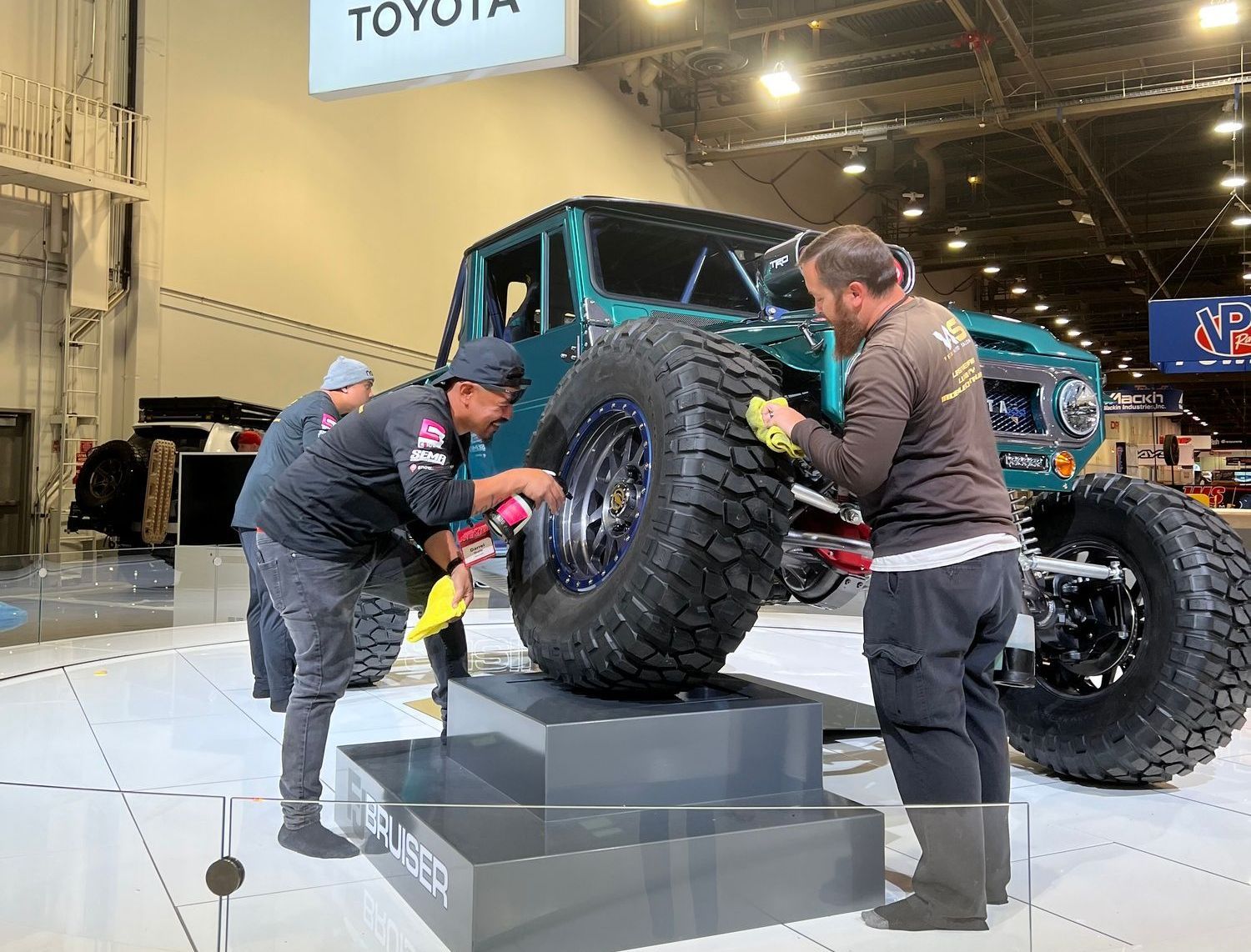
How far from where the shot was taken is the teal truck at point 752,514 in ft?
8.77

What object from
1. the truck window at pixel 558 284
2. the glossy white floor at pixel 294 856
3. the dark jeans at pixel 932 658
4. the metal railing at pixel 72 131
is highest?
the metal railing at pixel 72 131

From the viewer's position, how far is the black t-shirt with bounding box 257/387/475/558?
2919 millimetres

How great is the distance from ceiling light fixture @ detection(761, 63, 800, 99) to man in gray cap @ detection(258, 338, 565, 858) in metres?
9.95

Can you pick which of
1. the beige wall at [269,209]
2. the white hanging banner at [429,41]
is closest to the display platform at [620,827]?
the white hanging banner at [429,41]

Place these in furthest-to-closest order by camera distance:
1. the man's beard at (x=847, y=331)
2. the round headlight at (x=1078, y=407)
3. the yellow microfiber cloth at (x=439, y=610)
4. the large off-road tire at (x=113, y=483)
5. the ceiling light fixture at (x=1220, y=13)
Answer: the ceiling light fixture at (x=1220, y=13)
the large off-road tire at (x=113, y=483)
the round headlight at (x=1078, y=407)
the yellow microfiber cloth at (x=439, y=610)
the man's beard at (x=847, y=331)

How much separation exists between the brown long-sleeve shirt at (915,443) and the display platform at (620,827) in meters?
0.67

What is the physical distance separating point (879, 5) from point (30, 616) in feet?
34.8

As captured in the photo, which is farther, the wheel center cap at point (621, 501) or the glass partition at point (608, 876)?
the wheel center cap at point (621, 501)

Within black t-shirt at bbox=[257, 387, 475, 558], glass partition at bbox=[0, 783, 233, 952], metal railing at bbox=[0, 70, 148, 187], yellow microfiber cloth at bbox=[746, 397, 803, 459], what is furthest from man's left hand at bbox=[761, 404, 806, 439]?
metal railing at bbox=[0, 70, 148, 187]

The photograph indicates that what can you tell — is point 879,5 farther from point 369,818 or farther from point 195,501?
point 369,818

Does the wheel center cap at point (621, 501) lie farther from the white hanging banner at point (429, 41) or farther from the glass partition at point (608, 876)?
the white hanging banner at point (429, 41)

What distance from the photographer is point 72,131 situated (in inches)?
401

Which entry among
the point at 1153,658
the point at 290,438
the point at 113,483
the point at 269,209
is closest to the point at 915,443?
the point at 1153,658

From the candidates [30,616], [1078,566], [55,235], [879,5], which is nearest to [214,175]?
[55,235]
